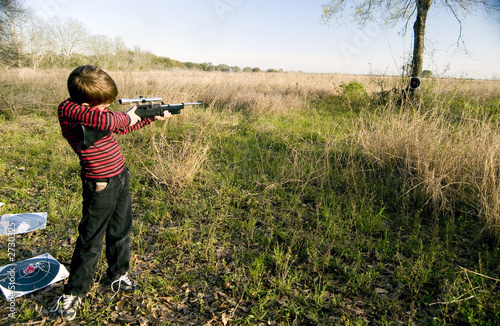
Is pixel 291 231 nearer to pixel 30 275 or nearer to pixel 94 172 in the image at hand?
pixel 94 172

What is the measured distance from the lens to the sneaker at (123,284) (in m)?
2.47

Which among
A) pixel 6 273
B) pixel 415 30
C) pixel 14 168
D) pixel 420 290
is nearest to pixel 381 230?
pixel 420 290

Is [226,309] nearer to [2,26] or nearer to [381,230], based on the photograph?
[381,230]

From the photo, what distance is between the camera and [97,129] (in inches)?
74.5

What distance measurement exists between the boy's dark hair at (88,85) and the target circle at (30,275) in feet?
5.52

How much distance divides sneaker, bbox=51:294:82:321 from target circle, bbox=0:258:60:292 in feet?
1.46

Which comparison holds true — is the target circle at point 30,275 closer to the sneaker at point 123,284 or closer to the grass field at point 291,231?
the grass field at point 291,231

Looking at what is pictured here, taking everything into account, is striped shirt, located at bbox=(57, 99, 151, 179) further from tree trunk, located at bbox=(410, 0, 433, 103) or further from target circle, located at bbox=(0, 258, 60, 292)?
tree trunk, located at bbox=(410, 0, 433, 103)

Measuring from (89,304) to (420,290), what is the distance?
279 cm

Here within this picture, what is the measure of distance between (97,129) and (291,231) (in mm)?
2370

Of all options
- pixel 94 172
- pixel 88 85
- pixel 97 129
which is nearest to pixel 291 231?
pixel 94 172

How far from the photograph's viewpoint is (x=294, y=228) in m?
3.54

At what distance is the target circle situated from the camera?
8.00 feet

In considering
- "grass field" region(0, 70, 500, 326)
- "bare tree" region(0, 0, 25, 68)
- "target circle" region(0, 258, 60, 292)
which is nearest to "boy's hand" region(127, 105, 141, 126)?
"grass field" region(0, 70, 500, 326)
